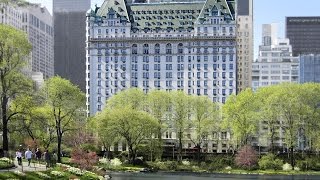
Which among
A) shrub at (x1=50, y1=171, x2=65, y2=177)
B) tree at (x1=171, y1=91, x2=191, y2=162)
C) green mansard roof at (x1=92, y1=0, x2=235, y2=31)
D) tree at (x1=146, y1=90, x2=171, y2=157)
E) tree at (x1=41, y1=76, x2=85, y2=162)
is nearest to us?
shrub at (x1=50, y1=171, x2=65, y2=177)

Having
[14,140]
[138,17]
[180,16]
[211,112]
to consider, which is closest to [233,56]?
[180,16]

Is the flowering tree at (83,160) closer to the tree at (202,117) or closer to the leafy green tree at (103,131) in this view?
the leafy green tree at (103,131)

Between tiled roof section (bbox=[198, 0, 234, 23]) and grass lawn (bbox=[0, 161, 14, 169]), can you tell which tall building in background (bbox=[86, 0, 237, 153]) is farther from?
grass lawn (bbox=[0, 161, 14, 169])

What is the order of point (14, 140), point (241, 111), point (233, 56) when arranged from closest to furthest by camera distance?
point (14, 140)
point (241, 111)
point (233, 56)

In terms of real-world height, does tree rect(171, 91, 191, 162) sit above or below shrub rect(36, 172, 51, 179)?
above

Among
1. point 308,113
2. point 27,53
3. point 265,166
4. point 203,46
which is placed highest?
point 203,46

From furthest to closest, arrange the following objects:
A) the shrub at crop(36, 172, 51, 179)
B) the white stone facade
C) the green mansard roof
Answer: the green mansard roof → the white stone facade → the shrub at crop(36, 172, 51, 179)

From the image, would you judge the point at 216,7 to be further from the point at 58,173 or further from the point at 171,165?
the point at 58,173

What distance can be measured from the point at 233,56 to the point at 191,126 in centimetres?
5121

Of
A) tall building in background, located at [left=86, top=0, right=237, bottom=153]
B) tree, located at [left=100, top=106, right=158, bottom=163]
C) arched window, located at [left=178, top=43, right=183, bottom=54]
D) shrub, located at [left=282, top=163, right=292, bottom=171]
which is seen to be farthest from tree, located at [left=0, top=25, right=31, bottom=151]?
arched window, located at [left=178, top=43, right=183, bottom=54]

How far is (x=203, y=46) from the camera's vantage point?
178m

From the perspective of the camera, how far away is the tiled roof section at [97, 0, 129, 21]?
610ft

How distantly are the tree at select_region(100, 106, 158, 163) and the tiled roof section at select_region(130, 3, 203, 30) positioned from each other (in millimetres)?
69078

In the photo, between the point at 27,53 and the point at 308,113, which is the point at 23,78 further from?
the point at 308,113
